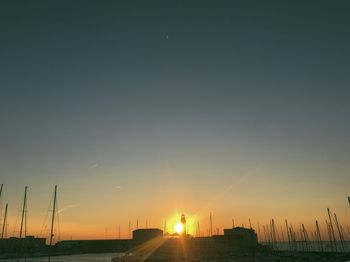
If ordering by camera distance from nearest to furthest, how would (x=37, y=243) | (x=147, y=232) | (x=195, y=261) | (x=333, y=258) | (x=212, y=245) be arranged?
(x=195, y=261)
(x=333, y=258)
(x=212, y=245)
(x=147, y=232)
(x=37, y=243)

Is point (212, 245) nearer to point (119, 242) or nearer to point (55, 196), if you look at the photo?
point (55, 196)

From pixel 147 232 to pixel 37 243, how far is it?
69.3 m

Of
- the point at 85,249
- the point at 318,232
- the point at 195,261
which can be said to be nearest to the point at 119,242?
the point at 85,249

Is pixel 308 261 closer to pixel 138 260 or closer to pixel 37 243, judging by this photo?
pixel 138 260

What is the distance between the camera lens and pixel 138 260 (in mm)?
85750

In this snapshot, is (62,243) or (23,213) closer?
(23,213)

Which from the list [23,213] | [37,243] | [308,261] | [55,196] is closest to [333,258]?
[308,261]

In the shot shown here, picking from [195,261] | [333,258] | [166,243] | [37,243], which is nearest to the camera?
[195,261]

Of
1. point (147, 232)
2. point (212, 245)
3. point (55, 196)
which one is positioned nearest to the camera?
point (55, 196)

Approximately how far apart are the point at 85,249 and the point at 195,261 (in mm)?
123173

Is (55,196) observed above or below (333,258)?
above

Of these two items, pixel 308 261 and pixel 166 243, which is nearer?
pixel 308 261

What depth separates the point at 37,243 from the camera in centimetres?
18762

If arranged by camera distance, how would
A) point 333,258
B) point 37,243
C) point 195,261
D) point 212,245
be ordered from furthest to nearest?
point 37,243 < point 212,245 < point 333,258 < point 195,261
